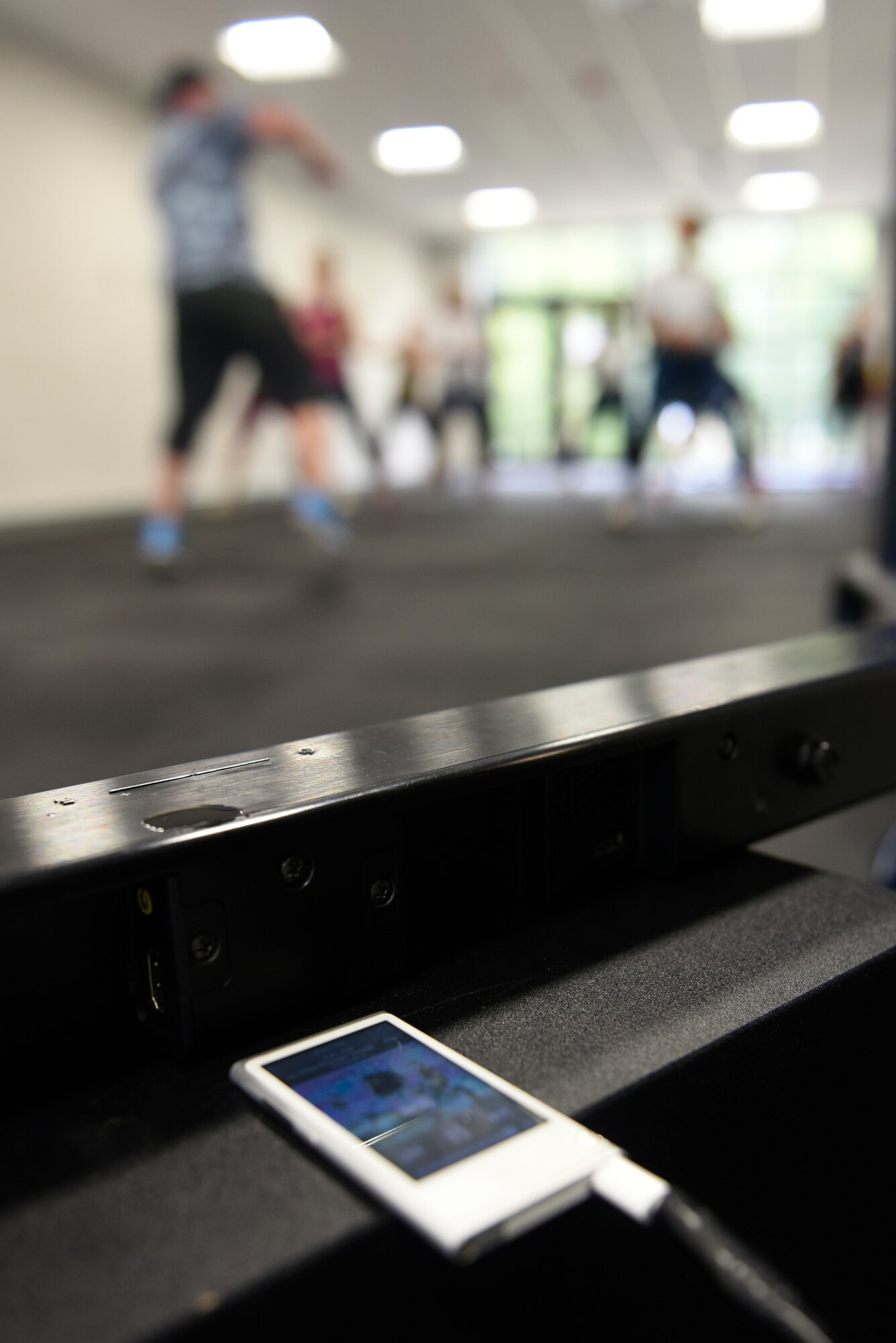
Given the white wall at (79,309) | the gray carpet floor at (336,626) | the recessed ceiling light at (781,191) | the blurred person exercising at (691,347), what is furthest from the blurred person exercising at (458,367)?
the gray carpet floor at (336,626)

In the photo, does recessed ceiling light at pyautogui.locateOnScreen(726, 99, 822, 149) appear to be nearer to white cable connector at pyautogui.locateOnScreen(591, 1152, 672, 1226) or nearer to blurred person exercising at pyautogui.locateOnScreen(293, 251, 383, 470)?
blurred person exercising at pyautogui.locateOnScreen(293, 251, 383, 470)

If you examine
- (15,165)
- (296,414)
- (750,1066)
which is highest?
(15,165)

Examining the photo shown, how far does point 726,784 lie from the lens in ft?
1.86

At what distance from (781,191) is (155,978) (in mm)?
9438

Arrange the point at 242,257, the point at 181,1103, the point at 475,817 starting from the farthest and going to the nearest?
1. the point at 242,257
2. the point at 475,817
3. the point at 181,1103

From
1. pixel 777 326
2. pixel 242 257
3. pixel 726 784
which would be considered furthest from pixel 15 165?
pixel 777 326

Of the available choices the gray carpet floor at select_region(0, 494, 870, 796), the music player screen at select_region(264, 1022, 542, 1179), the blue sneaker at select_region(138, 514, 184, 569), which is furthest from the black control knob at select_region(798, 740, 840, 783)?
the blue sneaker at select_region(138, 514, 184, 569)

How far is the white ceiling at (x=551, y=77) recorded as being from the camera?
4.91m

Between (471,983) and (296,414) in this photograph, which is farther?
(296,414)

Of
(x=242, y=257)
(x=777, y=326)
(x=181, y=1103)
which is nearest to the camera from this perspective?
(x=181, y=1103)

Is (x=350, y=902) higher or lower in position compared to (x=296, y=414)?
lower

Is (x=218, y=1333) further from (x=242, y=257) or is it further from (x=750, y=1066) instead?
(x=242, y=257)

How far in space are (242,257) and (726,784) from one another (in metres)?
2.80

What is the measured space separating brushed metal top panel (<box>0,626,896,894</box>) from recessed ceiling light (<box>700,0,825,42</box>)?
5.20 meters
